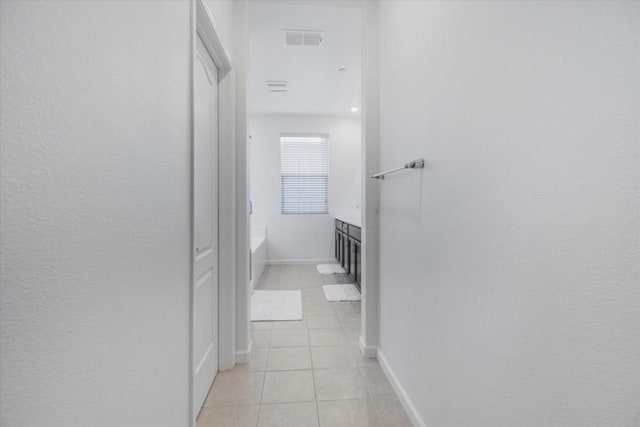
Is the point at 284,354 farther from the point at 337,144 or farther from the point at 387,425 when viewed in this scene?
the point at 337,144

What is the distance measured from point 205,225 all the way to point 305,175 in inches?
152

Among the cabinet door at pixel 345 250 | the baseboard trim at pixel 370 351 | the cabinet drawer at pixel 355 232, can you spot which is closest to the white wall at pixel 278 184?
the cabinet door at pixel 345 250

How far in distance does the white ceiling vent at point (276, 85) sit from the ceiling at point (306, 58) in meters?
0.07

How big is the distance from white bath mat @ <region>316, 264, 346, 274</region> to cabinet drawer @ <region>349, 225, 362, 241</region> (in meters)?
1.10

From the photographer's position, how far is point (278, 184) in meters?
5.35

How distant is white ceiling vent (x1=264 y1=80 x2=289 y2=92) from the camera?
3924mm

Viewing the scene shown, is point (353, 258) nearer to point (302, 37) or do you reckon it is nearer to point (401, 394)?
point (401, 394)

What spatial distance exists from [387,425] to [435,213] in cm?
106

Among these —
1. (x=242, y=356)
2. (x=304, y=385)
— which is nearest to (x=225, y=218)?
(x=242, y=356)

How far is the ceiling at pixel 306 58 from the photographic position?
8.32ft

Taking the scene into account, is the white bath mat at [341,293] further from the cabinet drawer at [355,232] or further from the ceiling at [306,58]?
the ceiling at [306,58]

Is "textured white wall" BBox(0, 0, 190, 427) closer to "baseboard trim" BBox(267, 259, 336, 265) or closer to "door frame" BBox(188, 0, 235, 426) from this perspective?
"door frame" BBox(188, 0, 235, 426)

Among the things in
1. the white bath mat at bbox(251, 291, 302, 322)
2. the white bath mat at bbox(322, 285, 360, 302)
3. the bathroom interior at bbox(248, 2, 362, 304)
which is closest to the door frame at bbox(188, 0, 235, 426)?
the white bath mat at bbox(251, 291, 302, 322)

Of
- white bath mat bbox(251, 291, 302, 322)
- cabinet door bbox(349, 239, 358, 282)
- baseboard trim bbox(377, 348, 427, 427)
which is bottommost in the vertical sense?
white bath mat bbox(251, 291, 302, 322)
